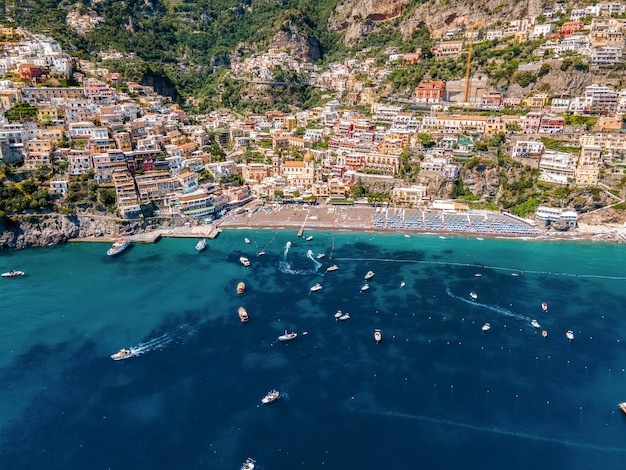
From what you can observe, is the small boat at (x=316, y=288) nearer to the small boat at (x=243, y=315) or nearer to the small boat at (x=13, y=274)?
the small boat at (x=243, y=315)

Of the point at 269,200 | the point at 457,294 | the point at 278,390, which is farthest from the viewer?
the point at 269,200

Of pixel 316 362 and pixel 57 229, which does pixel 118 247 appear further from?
pixel 316 362

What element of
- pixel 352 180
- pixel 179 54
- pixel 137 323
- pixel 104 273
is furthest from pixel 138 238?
pixel 179 54

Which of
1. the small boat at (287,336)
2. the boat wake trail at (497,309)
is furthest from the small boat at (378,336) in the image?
the boat wake trail at (497,309)

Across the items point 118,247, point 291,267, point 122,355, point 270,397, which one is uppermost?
point 118,247

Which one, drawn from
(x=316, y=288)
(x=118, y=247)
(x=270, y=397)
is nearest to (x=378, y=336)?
(x=316, y=288)

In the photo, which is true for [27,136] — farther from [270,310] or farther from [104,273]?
[270,310]
